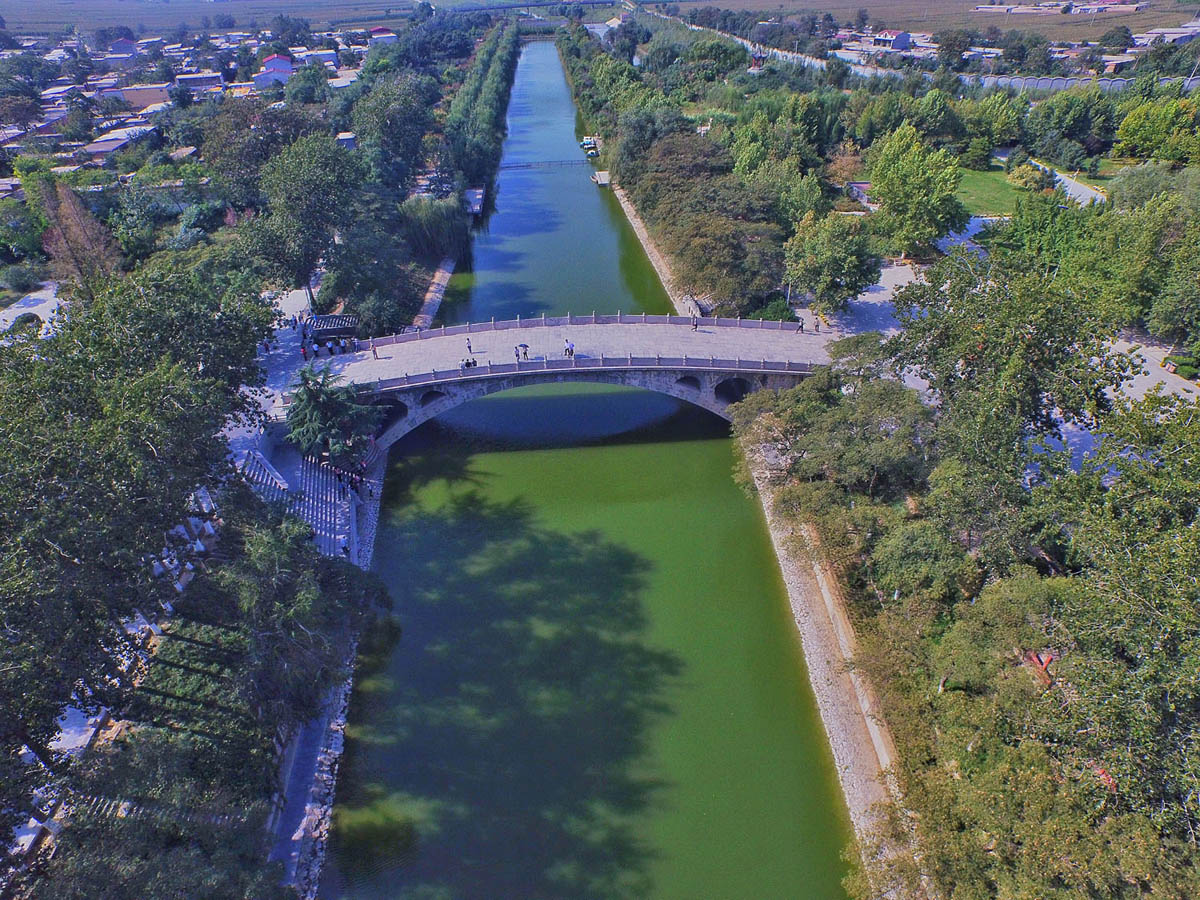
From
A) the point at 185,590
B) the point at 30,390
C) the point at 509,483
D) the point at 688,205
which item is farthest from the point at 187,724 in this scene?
the point at 688,205

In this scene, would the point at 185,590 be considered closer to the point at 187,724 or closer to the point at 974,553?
the point at 187,724

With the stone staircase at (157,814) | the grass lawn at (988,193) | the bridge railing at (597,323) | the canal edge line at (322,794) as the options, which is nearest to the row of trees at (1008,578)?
the bridge railing at (597,323)

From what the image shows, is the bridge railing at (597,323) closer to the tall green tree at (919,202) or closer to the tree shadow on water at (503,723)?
the tree shadow on water at (503,723)

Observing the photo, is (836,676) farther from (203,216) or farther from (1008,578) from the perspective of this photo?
(203,216)

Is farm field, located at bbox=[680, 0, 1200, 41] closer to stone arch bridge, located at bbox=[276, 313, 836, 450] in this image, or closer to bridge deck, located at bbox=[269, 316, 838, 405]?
bridge deck, located at bbox=[269, 316, 838, 405]

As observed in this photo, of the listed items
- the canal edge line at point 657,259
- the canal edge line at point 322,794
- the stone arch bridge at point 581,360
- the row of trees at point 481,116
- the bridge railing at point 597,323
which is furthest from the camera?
the row of trees at point 481,116

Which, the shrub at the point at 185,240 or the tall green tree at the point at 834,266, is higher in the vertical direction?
the tall green tree at the point at 834,266

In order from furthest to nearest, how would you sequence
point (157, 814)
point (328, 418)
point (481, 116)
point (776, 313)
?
point (481, 116)
point (776, 313)
point (328, 418)
point (157, 814)

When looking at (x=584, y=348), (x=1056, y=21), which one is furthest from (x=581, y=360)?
(x=1056, y=21)

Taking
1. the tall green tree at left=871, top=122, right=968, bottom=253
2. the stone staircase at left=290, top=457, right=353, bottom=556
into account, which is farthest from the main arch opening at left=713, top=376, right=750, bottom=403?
the tall green tree at left=871, top=122, right=968, bottom=253
